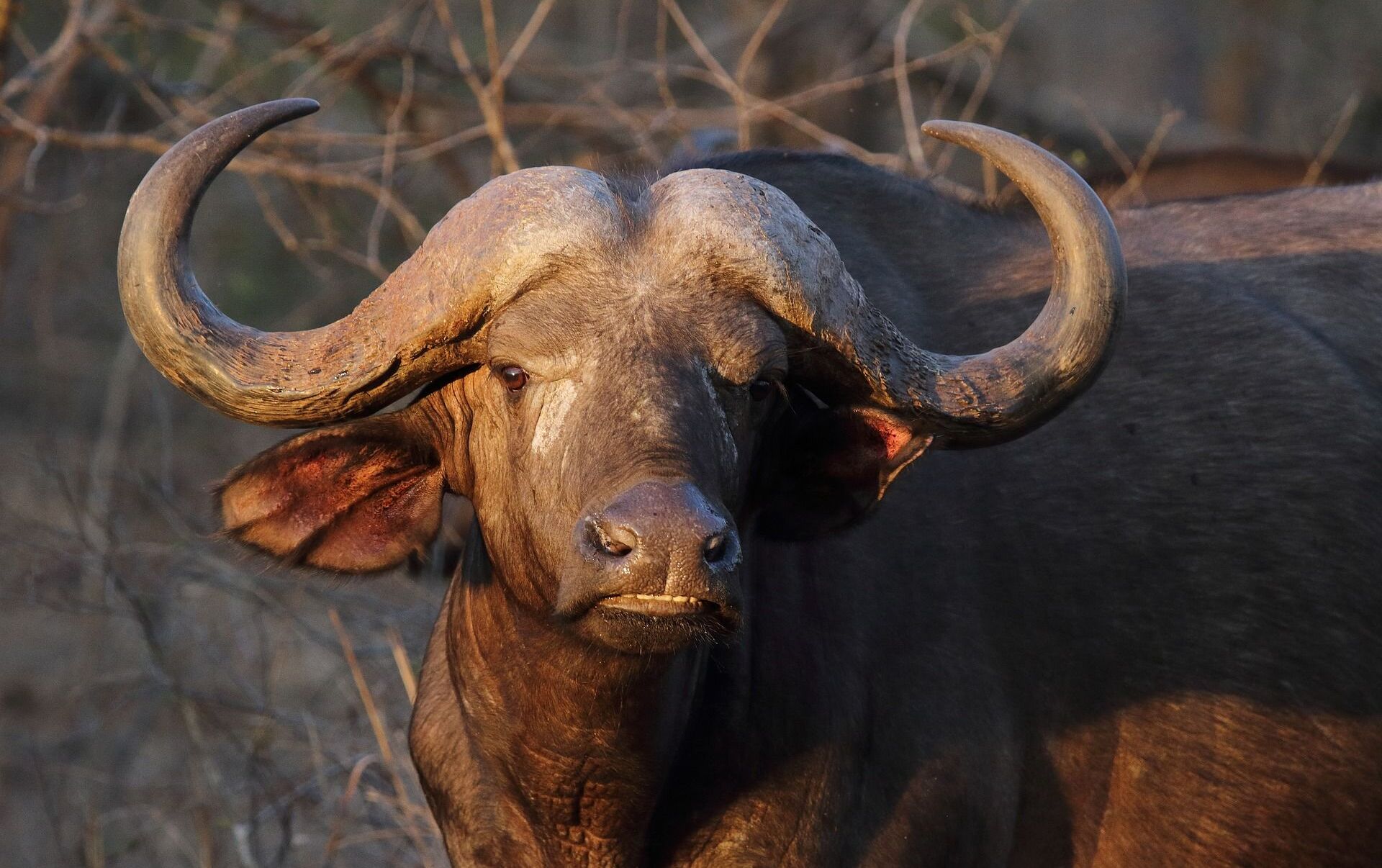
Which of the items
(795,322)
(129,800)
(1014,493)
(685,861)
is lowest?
(129,800)

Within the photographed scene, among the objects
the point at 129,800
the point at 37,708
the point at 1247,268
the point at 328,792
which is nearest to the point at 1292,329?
the point at 1247,268

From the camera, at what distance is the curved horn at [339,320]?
10.4 ft

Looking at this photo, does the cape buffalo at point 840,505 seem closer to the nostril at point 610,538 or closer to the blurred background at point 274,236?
the nostril at point 610,538

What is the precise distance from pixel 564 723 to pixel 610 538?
2.62 ft

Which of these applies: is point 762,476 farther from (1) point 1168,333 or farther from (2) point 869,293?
(1) point 1168,333

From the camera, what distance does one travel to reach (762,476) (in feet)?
12.0

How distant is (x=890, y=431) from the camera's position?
356cm

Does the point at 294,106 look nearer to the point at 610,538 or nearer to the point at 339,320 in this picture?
the point at 339,320

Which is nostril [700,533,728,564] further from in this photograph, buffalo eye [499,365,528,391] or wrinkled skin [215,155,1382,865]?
buffalo eye [499,365,528,391]

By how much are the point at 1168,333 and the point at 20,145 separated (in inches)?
242

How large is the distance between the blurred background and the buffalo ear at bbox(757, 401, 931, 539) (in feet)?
2.92

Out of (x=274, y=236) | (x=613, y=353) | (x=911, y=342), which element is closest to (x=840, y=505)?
(x=911, y=342)

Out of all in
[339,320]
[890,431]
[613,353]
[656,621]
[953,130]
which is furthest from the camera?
[890,431]

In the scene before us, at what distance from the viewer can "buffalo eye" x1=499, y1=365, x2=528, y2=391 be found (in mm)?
3312
